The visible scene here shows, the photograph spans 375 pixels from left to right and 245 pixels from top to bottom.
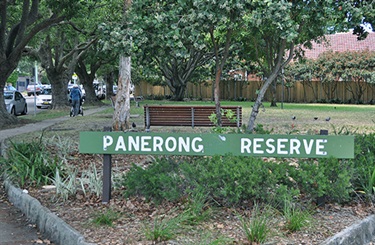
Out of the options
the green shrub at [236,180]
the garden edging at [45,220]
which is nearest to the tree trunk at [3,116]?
the garden edging at [45,220]

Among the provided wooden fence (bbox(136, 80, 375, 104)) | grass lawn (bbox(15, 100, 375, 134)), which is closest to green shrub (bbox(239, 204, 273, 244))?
grass lawn (bbox(15, 100, 375, 134))

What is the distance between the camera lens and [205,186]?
20.2 feet

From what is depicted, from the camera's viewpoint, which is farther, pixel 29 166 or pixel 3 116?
pixel 3 116

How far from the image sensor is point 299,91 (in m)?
48.6

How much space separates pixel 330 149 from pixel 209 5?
13.8 ft

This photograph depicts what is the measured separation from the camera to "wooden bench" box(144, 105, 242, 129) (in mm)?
16031

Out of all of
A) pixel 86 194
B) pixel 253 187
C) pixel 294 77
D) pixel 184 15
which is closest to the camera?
pixel 253 187

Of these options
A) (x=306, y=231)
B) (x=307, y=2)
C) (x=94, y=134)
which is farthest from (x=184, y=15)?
(x=306, y=231)

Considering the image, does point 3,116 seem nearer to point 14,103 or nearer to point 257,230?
point 14,103

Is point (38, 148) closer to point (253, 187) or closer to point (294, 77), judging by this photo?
point (253, 187)

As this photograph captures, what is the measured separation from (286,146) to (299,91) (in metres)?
43.3

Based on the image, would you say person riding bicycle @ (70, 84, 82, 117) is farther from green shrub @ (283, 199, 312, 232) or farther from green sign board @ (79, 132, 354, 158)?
green shrub @ (283, 199, 312, 232)

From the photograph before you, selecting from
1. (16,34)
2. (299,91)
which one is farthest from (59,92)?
(299,91)

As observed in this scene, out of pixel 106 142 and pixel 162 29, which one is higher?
pixel 162 29
